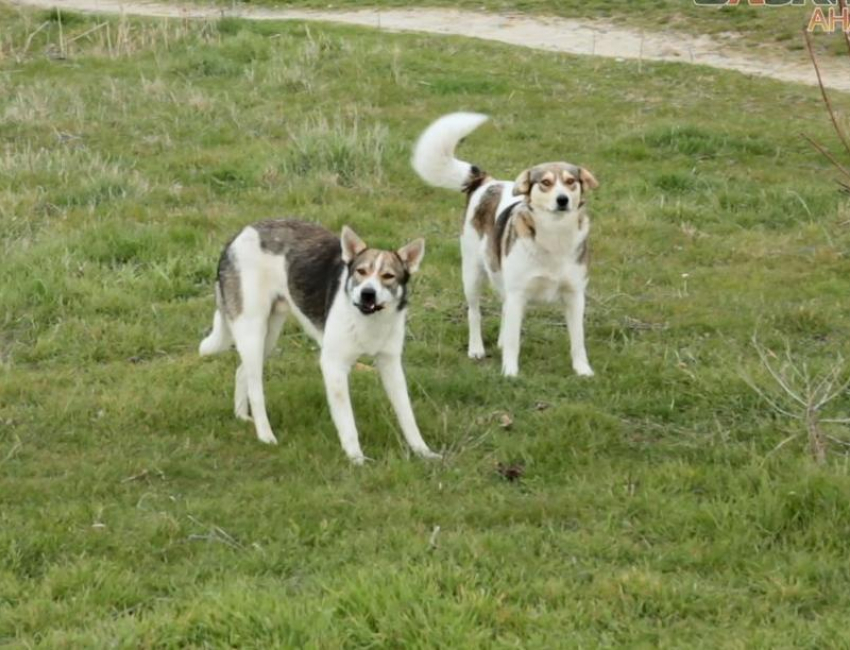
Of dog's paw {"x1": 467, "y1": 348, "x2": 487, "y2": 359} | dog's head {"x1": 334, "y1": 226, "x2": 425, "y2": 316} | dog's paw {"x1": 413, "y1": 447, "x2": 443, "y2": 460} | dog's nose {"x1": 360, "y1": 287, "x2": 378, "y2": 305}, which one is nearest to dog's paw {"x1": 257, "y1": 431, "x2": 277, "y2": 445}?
dog's paw {"x1": 413, "y1": 447, "x2": 443, "y2": 460}

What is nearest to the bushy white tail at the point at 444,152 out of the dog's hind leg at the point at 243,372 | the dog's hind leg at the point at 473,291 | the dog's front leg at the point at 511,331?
the dog's hind leg at the point at 473,291

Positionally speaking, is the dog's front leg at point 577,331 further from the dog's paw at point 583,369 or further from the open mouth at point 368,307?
the open mouth at point 368,307

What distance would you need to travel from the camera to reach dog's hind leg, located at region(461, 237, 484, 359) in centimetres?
760

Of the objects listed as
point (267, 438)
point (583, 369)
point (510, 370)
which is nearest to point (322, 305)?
point (267, 438)

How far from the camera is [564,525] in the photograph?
5.04 m

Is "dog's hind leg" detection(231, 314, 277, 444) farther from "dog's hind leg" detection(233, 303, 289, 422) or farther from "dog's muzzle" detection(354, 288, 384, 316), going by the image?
"dog's muzzle" detection(354, 288, 384, 316)

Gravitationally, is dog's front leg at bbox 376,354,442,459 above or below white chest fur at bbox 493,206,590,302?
below

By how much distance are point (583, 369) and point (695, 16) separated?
1453 centimetres

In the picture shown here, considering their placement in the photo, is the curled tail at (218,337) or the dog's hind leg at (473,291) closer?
the curled tail at (218,337)

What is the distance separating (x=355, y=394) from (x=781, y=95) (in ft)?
32.6

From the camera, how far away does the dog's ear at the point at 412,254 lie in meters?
5.80

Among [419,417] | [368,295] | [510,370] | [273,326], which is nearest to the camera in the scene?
[368,295]

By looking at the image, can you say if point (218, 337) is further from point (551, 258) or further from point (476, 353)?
point (551, 258)

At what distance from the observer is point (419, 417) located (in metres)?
6.28
